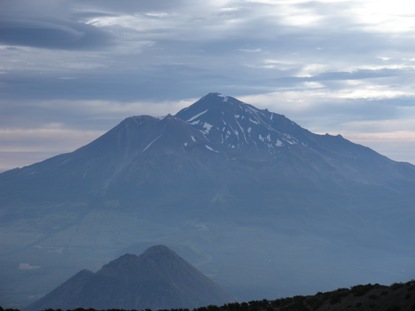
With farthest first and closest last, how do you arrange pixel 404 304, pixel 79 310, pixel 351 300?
pixel 79 310
pixel 351 300
pixel 404 304

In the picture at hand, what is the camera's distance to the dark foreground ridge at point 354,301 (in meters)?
46.5

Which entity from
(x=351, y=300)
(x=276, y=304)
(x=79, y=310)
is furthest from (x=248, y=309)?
(x=79, y=310)

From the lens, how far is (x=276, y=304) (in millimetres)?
55875

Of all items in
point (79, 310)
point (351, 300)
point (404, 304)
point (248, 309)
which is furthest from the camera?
point (79, 310)

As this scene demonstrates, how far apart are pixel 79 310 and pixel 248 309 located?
39.7 ft

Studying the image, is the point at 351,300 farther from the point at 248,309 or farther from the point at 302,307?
the point at 248,309

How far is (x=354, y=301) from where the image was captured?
5012 cm

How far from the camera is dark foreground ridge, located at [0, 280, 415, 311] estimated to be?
46.5 metres

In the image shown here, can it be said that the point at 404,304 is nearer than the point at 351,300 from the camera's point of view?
Yes

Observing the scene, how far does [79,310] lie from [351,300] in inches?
759

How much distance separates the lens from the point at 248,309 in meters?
55.1

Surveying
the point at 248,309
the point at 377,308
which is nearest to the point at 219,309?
the point at 248,309

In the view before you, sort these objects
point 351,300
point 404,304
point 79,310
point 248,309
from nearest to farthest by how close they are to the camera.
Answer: point 404,304, point 351,300, point 248,309, point 79,310

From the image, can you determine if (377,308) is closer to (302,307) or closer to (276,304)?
(302,307)
